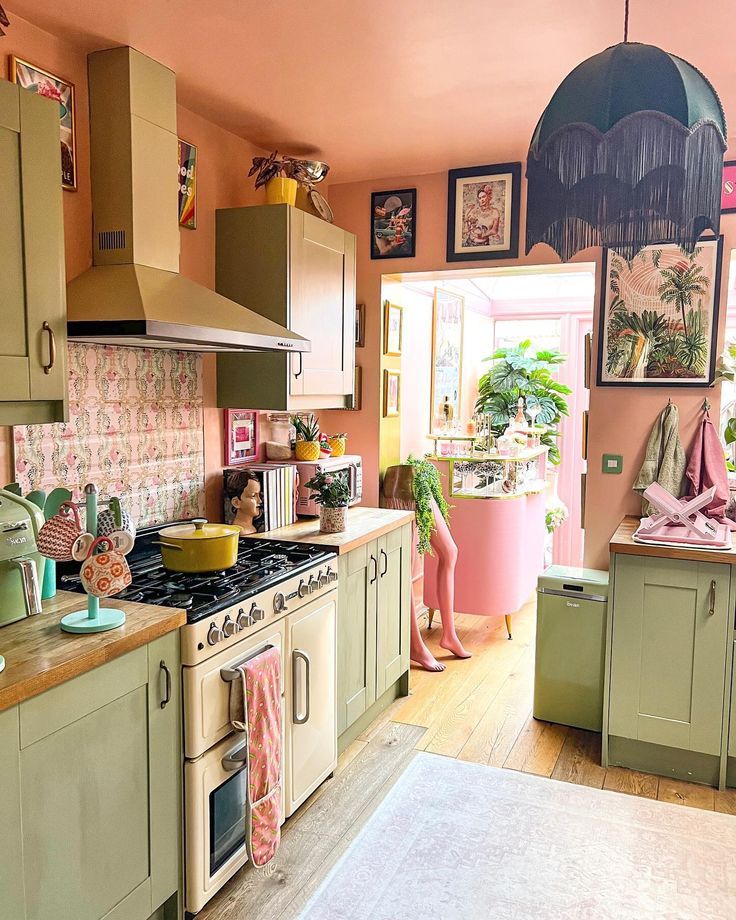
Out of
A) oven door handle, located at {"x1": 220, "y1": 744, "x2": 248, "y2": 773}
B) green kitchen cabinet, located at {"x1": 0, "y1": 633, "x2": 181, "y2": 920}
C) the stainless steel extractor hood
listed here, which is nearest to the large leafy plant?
the stainless steel extractor hood

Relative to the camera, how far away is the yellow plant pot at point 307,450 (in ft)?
11.8

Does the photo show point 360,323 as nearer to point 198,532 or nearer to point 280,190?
point 280,190

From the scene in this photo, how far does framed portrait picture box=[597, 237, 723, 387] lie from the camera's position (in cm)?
342

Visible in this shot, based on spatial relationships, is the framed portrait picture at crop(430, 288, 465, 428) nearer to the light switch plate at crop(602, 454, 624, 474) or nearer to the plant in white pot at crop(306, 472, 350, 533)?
the light switch plate at crop(602, 454, 624, 474)

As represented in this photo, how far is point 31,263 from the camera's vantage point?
1965 millimetres

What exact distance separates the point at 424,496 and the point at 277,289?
1.53m

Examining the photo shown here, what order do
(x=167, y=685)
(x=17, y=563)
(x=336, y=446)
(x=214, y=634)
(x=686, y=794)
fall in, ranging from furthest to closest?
(x=336, y=446), (x=686, y=794), (x=214, y=634), (x=167, y=685), (x=17, y=563)

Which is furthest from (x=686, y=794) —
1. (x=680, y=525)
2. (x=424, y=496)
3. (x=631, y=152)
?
(x=631, y=152)

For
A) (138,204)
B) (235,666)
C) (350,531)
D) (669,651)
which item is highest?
(138,204)

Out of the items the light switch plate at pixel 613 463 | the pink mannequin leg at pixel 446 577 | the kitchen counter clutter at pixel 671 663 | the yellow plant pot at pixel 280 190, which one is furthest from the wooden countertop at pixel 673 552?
the yellow plant pot at pixel 280 190

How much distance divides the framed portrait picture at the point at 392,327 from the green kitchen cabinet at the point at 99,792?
2556mm

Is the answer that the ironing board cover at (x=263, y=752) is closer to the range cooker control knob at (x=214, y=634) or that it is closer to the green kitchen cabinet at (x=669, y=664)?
the range cooker control knob at (x=214, y=634)

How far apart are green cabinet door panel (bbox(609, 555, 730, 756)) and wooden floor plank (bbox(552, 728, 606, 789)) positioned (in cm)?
17

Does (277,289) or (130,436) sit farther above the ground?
(277,289)
